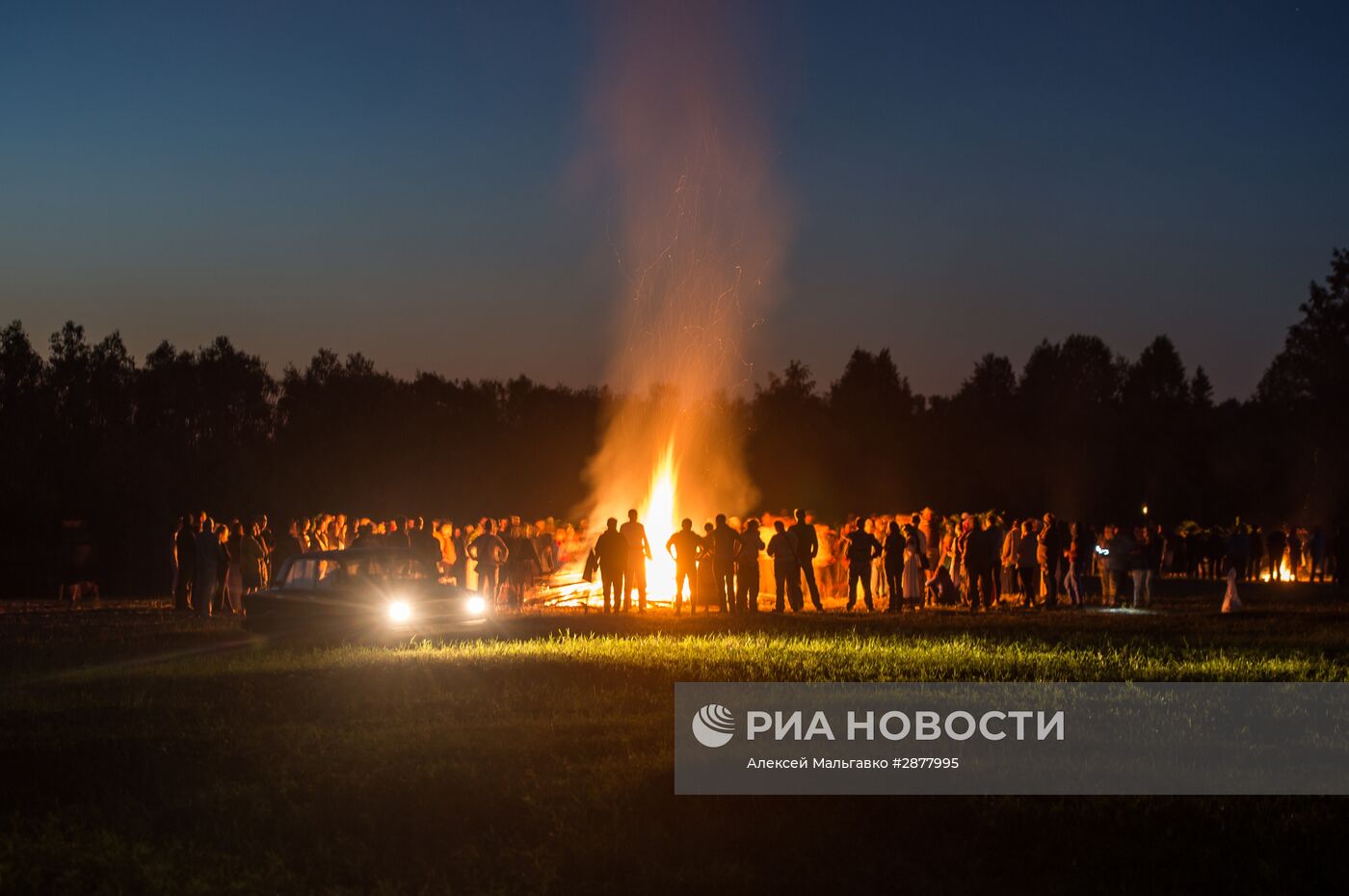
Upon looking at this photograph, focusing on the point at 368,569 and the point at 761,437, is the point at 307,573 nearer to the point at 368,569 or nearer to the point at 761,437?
the point at 368,569

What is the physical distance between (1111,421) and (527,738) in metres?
109

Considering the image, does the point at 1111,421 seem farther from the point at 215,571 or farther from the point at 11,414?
the point at 215,571

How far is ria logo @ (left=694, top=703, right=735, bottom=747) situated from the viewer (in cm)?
1179

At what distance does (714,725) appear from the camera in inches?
484

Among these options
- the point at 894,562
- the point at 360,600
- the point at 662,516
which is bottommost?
the point at 360,600

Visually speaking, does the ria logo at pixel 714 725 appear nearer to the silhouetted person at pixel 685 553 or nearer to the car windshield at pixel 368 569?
the car windshield at pixel 368 569

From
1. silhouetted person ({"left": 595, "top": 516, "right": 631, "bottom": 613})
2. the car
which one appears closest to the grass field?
the car

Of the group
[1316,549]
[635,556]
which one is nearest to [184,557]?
[635,556]

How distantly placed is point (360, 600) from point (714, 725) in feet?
28.8

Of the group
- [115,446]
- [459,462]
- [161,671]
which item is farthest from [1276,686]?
[459,462]

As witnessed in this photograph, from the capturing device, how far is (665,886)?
845cm

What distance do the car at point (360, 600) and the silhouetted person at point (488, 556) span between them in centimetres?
794

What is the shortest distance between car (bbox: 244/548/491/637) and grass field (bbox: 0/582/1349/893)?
246 centimetres

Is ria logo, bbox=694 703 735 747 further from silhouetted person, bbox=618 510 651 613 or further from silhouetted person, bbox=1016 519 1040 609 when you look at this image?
silhouetted person, bbox=1016 519 1040 609
